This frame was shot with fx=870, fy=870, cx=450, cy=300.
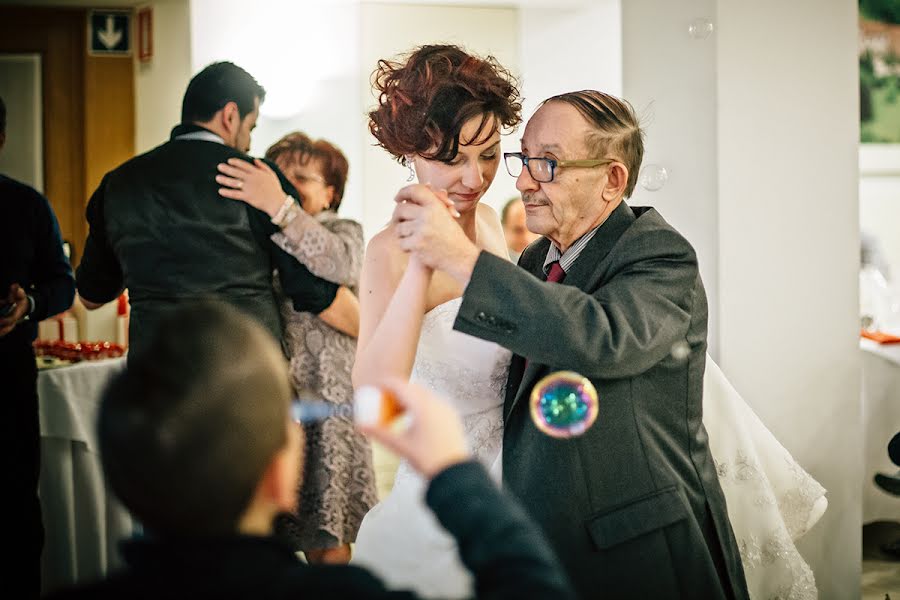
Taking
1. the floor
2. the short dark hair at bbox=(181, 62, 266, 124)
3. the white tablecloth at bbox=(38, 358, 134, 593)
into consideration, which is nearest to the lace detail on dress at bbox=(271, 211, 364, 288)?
the short dark hair at bbox=(181, 62, 266, 124)

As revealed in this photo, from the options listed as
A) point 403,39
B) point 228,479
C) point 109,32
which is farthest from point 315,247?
point 403,39

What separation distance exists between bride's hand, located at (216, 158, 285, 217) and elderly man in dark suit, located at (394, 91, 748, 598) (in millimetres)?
1074

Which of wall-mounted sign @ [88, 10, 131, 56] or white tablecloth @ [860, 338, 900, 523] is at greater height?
wall-mounted sign @ [88, 10, 131, 56]

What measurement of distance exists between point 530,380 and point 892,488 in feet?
7.00

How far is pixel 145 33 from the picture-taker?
5332 millimetres

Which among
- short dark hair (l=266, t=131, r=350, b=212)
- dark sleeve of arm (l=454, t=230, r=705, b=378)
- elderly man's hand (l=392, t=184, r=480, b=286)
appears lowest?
dark sleeve of arm (l=454, t=230, r=705, b=378)

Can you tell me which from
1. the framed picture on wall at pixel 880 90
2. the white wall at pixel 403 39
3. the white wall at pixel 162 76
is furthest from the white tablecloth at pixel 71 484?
the framed picture on wall at pixel 880 90

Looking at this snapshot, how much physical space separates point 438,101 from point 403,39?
14.5 feet

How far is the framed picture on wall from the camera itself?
5070 millimetres

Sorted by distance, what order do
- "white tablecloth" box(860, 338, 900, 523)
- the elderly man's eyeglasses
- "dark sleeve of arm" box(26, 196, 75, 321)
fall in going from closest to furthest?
the elderly man's eyeglasses, "dark sleeve of arm" box(26, 196, 75, 321), "white tablecloth" box(860, 338, 900, 523)

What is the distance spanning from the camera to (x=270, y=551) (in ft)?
2.58

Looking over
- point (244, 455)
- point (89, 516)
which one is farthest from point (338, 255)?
point (244, 455)

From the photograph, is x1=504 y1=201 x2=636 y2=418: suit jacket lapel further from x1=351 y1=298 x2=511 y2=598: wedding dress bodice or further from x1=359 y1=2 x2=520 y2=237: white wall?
x1=359 y1=2 x2=520 y2=237: white wall

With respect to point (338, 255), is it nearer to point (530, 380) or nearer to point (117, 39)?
point (530, 380)
